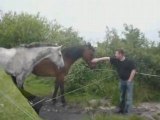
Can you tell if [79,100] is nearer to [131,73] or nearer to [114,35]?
[131,73]

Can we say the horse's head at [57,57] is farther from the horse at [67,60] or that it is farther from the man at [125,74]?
the man at [125,74]

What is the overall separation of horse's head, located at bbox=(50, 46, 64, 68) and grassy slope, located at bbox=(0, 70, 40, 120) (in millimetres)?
7466

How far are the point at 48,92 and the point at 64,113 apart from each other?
4.01m

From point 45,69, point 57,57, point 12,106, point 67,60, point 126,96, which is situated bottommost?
point 126,96

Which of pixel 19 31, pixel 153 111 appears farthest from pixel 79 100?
pixel 19 31

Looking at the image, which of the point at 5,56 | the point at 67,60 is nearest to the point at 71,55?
the point at 67,60

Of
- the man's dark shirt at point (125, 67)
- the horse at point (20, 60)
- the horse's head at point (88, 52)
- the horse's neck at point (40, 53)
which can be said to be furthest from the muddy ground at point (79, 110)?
the horse's head at point (88, 52)

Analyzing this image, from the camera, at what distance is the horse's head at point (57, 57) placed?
592 inches

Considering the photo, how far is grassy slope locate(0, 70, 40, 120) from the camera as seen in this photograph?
6840 millimetres

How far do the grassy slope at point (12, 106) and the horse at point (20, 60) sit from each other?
21.2 feet

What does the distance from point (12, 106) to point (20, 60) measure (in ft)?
24.5

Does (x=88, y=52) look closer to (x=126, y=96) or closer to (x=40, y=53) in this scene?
(x=40, y=53)

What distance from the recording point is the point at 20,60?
14344mm

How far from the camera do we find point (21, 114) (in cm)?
690
